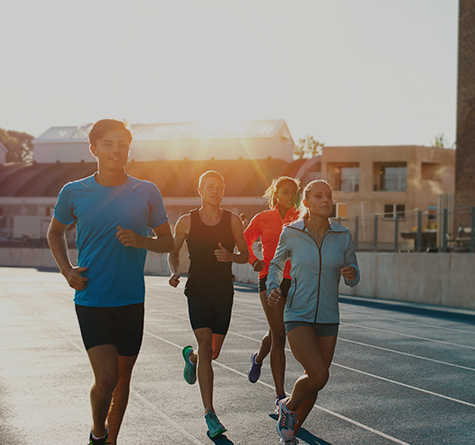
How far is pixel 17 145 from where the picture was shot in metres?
100

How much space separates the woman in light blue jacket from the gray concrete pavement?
495mm

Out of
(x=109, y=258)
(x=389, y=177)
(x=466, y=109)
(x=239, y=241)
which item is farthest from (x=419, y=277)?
(x=389, y=177)

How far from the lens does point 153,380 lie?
284 inches

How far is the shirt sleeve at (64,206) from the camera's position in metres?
4.08

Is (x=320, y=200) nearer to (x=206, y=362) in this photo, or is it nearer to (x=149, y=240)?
(x=149, y=240)

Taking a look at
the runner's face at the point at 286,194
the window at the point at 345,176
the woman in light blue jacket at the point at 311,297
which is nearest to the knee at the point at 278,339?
the woman in light blue jacket at the point at 311,297

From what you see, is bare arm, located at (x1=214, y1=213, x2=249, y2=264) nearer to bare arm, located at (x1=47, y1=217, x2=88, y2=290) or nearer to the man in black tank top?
the man in black tank top

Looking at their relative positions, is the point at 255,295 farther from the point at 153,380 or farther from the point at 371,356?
the point at 153,380

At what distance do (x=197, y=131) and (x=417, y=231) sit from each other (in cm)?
3972

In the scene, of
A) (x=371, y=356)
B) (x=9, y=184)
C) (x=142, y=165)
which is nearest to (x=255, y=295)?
(x=371, y=356)

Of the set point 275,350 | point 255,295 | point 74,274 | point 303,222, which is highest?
point 303,222

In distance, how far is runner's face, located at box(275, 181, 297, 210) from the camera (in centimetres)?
645

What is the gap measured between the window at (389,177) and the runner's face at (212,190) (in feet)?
119

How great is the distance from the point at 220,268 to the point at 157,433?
1358 millimetres
